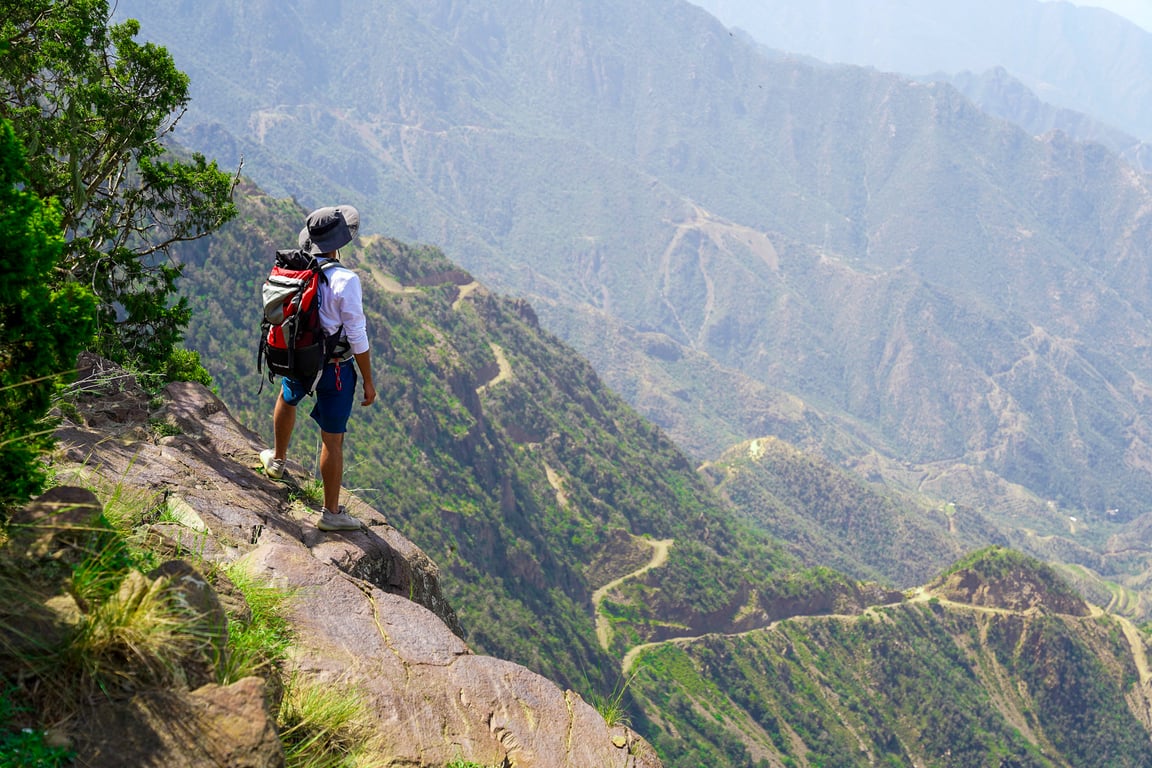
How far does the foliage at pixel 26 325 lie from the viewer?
17.3 ft

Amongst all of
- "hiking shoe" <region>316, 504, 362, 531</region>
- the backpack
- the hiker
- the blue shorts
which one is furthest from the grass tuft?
"hiking shoe" <region>316, 504, 362, 531</region>

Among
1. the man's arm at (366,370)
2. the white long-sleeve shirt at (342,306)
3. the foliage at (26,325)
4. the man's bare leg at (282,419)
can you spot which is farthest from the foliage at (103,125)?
the foliage at (26,325)

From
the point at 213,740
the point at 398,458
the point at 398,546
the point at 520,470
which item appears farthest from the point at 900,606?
the point at 213,740

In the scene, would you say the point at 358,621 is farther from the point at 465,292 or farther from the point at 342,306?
the point at 465,292

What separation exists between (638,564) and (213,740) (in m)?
107

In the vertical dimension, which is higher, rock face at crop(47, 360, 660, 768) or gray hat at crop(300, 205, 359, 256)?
gray hat at crop(300, 205, 359, 256)

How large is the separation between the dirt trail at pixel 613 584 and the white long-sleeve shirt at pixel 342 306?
293 ft

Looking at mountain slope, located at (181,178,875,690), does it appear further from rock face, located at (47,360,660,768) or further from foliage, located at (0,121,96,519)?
foliage, located at (0,121,96,519)

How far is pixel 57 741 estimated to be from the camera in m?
4.59

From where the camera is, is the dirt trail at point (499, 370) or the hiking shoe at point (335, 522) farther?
the dirt trail at point (499, 370)

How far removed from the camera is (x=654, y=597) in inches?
4070

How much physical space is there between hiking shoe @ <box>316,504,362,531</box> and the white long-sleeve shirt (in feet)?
9.20

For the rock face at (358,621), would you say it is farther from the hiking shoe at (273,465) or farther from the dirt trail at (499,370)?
the dirt trail at (499,370)

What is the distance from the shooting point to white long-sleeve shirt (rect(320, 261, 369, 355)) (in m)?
9.51
